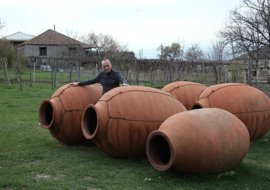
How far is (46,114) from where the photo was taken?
10.1 m

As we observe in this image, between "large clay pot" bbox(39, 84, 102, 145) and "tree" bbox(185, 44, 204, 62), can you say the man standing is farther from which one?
"tree" bbox(185, 44, 204, 62)

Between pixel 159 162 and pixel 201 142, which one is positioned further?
pixel 159 162

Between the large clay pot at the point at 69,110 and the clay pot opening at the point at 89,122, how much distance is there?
0.74 meters

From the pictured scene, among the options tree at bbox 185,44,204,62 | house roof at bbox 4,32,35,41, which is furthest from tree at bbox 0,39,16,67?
house roof at bbox 4,32,35,41

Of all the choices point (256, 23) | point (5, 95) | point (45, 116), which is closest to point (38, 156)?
point (45, 116)

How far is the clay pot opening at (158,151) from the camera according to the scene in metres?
6.93

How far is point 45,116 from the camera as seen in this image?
33.0 feet

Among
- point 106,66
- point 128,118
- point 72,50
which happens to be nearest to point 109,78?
point 106,66

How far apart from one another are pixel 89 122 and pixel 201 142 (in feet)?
9.04

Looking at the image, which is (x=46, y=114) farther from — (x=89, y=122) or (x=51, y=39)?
(x=51, y=39)

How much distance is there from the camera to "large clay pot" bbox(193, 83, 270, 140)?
971cm

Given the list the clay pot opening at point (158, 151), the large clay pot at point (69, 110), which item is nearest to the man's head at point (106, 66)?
the large clay pot at point (69, 110)

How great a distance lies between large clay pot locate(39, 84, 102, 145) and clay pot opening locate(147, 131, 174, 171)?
2588 mm

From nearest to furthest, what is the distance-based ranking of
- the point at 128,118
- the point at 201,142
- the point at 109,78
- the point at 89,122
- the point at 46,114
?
the point at 201,142 < the point at 128,118 < the point at 89,122 < the point at 109,78 < the point at 46,114
